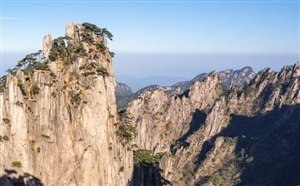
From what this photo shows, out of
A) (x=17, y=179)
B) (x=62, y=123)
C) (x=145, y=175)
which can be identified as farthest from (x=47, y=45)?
(x=145, y=175)

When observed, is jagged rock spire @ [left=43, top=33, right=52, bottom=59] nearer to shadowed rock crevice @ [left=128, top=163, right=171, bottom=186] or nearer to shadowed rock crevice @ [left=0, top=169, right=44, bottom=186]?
shadowed rock crevice @ [left=0, top=169, right=44, bottom=186]

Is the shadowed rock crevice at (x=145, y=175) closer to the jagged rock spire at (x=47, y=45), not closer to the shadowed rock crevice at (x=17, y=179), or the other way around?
the shadowed rock crevice at (x=17, y=179)

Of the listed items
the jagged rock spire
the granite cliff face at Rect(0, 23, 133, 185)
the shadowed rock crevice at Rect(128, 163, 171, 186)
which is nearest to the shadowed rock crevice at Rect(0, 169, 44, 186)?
the granite cliff face at Rect(0, 23, 133, 185)

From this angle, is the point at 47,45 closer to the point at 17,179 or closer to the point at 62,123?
the point at 62,123

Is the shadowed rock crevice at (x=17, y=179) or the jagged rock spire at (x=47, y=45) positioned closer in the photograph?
the shadowed rock crevice at (x=17, y=179)

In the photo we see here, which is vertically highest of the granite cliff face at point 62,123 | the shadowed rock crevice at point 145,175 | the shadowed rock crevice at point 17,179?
the granite cliff face at point 62,123

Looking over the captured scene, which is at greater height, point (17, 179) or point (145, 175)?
point (17, 179)

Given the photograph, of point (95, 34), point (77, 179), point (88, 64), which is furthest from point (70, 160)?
point (95, 34)

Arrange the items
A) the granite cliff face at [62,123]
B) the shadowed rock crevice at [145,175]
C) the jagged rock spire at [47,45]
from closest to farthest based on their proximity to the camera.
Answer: the granite cliff face at [62,123], the jagged rock spire at [47,45], the shadowed rock crevice at [145,175]

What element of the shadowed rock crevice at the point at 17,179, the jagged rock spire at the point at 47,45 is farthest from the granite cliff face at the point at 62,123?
the jagged rock spire at the point at 47,45
